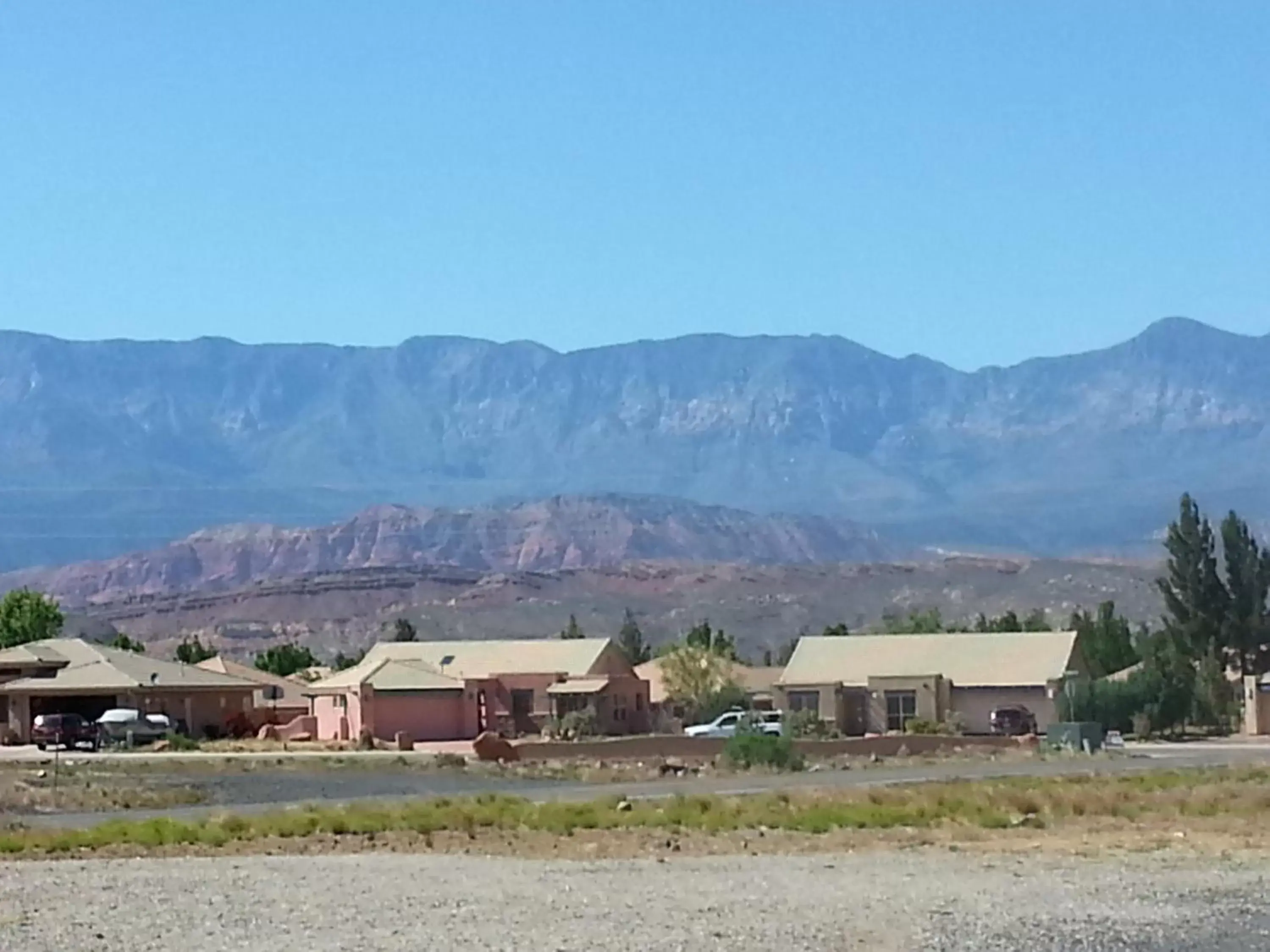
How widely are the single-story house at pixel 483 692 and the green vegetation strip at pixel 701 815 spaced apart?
142 feet

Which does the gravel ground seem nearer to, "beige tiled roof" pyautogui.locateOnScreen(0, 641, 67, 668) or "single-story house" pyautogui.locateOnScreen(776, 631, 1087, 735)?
"single-story house" pyautogui.locateOnScreen(776, 631, 1087, 735)

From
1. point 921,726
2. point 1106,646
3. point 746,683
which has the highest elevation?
point 1106,646

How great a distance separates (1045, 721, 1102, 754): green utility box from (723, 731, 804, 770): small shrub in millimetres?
10557

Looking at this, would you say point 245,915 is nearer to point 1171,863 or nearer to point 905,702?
point 1171,863

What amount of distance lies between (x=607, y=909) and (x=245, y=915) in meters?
3.75

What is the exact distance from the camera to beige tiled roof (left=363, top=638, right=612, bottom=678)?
311 feet

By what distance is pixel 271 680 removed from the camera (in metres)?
100

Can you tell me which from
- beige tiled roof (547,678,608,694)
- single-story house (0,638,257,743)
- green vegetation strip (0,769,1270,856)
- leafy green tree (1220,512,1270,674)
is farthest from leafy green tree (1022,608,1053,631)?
green vegetation strip (0,769,1270,856)

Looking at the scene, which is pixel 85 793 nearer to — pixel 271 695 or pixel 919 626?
pixel 271 695

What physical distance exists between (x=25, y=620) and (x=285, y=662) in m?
14.5

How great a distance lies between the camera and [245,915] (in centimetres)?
2367

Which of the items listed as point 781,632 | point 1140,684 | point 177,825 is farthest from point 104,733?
point 781,632

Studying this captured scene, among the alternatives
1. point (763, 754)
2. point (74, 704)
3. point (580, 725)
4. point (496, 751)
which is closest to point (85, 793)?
point (763, 754)

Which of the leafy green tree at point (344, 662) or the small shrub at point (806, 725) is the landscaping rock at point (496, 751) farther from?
the leafy green tree at point (344, 662)
